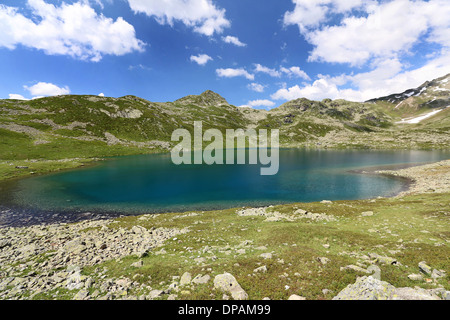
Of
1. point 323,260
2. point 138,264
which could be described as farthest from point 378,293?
point 138,264

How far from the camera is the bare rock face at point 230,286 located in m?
9.79

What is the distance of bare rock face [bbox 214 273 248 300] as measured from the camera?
9786 mm

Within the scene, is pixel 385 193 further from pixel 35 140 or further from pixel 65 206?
pixel 35 140

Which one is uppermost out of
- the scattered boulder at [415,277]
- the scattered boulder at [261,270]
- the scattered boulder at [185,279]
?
the scattered boulder at [415,277]

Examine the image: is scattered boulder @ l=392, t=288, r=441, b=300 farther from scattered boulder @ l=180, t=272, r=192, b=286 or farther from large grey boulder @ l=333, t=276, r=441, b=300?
scattered boulder @ l=180, t=272, r=192, b=286

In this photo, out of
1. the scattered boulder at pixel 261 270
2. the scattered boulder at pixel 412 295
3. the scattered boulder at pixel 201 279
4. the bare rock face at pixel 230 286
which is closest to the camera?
the scattered boulder at pixel 412 295

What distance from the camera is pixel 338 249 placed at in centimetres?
1603

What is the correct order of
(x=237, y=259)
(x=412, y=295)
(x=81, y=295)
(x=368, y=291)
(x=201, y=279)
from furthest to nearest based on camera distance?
(x=237, y=259)
(x=201, y=279)
(x=81, y=295)
(x=368, y=291)
(x=412, y=295)

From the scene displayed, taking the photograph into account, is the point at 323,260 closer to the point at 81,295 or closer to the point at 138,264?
the point at 138,264

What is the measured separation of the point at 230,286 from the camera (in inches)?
416

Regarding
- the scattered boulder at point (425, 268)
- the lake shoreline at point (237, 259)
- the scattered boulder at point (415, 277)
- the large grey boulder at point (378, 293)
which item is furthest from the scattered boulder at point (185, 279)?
the scattered boulder at point (425, 268)

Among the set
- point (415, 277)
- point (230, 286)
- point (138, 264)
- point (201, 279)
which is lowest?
point (138, 264)

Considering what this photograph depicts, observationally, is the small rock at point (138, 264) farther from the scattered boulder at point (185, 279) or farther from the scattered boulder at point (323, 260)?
the scattered boulder at point (323, 260)

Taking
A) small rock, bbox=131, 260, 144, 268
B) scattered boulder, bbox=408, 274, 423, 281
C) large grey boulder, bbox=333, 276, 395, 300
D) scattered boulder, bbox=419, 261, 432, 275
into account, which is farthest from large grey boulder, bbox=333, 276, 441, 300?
small rock, bbox=131, 260, 144, 268
